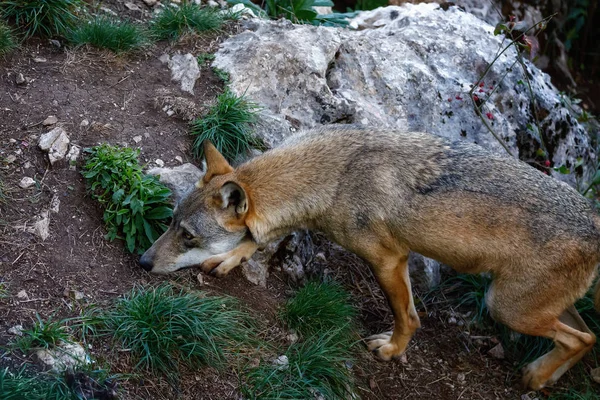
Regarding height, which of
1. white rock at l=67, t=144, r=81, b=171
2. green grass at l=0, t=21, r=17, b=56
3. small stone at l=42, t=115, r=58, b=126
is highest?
green grass at l=0, t=21, r=17, b=56

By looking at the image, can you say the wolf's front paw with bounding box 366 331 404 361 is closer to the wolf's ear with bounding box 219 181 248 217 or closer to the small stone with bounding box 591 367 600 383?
the wolf's ear with bounding box 219 181 248 217

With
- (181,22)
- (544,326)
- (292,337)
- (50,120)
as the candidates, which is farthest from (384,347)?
(181,22)

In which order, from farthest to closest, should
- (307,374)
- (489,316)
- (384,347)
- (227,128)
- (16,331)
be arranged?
1. (489,316)
2. (227,128)
3. (384,347)
4. (307,374)
5. (16,331)

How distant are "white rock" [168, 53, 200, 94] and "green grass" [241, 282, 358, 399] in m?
2.69

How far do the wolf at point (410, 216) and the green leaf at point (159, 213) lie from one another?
306 millimetres

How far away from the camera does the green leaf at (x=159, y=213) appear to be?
6.20m

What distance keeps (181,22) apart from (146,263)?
3423 millimetres

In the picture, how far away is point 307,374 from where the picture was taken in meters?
5.61

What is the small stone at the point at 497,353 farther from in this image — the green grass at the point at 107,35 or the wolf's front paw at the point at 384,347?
the green grass at the point at 107,35

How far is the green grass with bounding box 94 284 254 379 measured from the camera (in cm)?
524

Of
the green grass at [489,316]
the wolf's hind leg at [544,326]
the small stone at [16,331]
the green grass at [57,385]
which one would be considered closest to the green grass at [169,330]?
the green grass at [57,385]

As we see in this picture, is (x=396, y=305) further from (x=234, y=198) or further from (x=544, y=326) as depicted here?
(x=234, y=198)

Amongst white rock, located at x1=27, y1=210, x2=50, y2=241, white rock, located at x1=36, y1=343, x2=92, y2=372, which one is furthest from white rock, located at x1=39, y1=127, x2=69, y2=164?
white rock, located at x1=36, y1=343, x2=92, y2=372

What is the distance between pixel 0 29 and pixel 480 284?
5.75 metres
